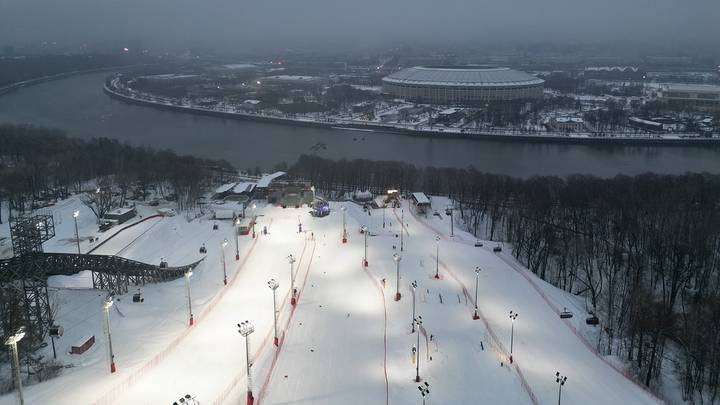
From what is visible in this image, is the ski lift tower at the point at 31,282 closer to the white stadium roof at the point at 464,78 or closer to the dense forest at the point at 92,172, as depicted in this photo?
the dense forest at the point at 92,172

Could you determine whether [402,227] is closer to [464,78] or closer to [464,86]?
[464,86]

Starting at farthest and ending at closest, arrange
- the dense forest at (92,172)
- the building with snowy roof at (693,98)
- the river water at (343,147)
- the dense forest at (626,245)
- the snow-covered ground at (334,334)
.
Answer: the building with snowy roof at (693,98)
the river water at (343,147)
the dense forest at (92,172)
the dense forest at (626,245)
the snow-covered ground at (334,334)

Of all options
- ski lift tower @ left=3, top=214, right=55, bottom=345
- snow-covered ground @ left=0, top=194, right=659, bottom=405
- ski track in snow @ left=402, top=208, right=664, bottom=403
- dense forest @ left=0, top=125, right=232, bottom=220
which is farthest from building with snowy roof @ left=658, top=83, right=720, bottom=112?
ski lift tower @ left=3, top=214, right=55, bottom=345

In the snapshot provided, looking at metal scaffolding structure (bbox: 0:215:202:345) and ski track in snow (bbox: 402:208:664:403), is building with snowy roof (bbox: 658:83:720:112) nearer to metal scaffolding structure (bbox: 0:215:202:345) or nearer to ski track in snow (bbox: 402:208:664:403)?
ski track in snow (bbox: 402:208:664:403)

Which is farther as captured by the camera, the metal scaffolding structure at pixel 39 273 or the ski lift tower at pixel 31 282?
the ski lift tower at pixel 31 282

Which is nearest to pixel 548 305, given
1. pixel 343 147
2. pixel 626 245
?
pixel 626 245

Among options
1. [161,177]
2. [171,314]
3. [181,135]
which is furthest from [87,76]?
[171,314]

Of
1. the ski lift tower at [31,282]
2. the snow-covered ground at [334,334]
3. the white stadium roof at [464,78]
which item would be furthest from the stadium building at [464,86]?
the ski lift tower at [31,282]
